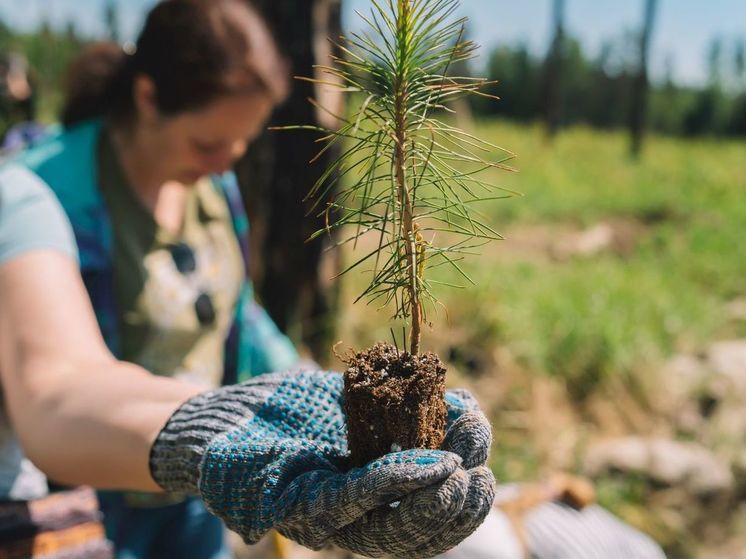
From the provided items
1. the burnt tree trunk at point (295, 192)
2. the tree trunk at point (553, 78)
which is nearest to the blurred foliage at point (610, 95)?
Answer: the tree trunk at point (553, 78)

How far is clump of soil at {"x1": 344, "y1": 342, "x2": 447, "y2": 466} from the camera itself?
40.7 inches

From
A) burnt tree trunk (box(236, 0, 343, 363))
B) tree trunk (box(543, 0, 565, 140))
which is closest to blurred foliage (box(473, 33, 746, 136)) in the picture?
tree trunk (box(543, 0, 565, 140))

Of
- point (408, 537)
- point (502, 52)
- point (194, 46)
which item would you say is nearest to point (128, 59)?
point (194, 46)

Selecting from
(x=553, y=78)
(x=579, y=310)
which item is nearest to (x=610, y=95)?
(x=553, y=78)

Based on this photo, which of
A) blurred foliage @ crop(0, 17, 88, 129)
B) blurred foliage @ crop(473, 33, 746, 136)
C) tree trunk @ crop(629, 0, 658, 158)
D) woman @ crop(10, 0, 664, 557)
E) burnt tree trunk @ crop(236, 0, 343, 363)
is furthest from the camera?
blurred foliage @ crop(473, 33, 746, 136)

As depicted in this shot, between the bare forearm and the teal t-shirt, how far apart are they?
32cm

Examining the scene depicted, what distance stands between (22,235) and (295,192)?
2.40 m

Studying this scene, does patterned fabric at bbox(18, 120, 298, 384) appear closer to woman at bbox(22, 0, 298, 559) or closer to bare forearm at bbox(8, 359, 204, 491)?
woman at bbox(22, 0, 298, 559)

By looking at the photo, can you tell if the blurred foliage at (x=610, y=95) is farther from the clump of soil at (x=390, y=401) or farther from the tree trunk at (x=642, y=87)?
the clump of soil at (x=390, y=401)

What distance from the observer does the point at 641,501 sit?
3768 mm

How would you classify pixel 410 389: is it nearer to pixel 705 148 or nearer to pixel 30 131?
pixel 30 131

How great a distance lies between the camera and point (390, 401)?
1.03m

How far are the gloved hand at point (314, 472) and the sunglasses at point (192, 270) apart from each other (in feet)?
3.10

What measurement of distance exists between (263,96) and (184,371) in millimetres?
878
